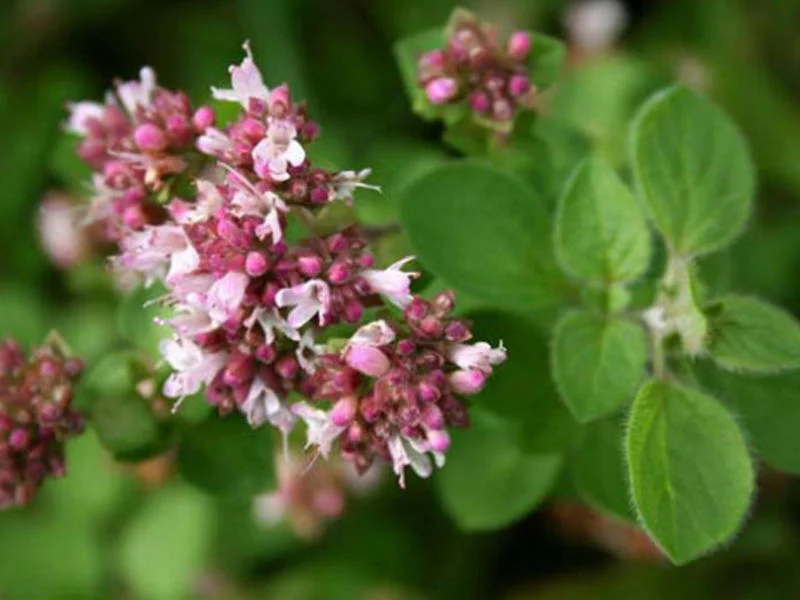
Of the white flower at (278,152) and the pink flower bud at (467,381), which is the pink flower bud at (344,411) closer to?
the pink flower bud at (467,381)

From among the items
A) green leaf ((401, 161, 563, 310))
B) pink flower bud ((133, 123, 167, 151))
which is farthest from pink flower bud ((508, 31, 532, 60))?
pink flower bud ((133, 123, 167, 151))

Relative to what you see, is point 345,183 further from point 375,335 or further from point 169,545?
point 169,545

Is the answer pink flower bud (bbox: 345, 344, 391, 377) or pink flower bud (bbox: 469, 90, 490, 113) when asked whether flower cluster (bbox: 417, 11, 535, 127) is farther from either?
pink flower bud (bbox: 345, 344, 391, 377)

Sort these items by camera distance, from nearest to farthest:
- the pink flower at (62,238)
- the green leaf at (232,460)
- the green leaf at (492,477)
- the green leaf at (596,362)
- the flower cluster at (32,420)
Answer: the green leaf at (596,362) → the flower cluster at (32,420) → the green leaf at (232,460) → the green leaf at (492,477) → the pink flower at (62,238)

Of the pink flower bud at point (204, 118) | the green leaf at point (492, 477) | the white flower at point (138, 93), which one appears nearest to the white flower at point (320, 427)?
the pink flower bud at point (204, 118)

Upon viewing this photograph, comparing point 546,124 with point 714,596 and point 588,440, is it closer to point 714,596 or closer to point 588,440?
point 588,440

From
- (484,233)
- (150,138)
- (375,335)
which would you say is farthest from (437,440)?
(150,138)
